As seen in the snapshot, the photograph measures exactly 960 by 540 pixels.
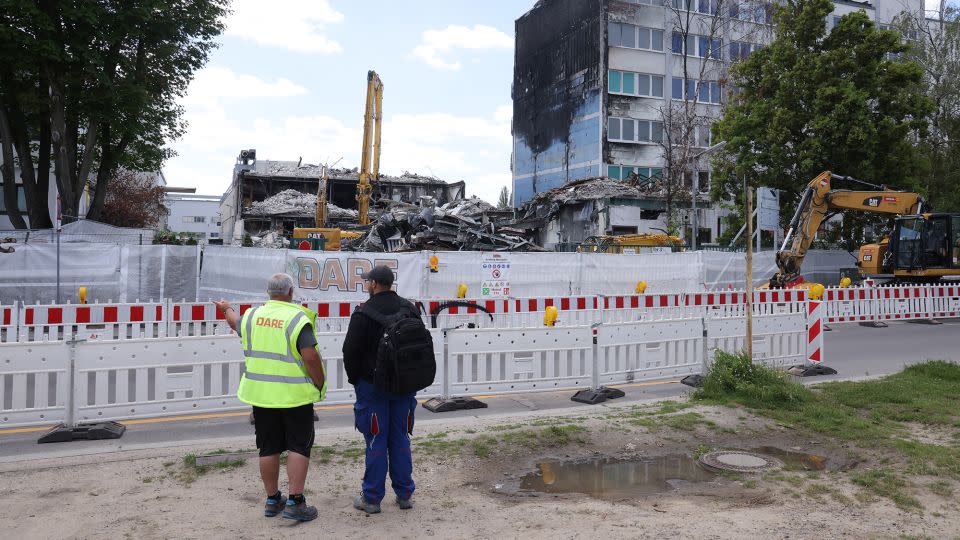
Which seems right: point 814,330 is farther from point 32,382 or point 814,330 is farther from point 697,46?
point 697,46

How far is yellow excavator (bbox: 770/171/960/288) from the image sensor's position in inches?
888

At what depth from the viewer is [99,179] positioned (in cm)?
2839

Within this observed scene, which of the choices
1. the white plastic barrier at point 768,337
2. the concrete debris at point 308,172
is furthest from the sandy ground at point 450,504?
the concrete debris at point 308,172

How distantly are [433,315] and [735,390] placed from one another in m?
5.47

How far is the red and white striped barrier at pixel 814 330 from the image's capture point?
11481 millimetres

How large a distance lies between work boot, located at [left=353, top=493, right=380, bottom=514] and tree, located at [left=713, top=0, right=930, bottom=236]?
28163mm

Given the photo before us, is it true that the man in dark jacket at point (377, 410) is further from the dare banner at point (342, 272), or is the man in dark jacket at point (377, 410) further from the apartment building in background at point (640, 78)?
the apartment building in background at point (640, 78)

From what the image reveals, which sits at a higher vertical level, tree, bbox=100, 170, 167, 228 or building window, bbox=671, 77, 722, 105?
building window, bbox=671, 77, 722, 105

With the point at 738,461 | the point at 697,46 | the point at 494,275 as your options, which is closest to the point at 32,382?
the point at 738,461

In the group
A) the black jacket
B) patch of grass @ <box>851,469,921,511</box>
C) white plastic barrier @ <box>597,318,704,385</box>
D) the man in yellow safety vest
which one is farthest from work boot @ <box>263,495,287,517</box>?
white plastic barrier @ <box>597,318,704,385</box>

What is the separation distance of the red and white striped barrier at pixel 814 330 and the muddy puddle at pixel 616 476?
5.70 metres

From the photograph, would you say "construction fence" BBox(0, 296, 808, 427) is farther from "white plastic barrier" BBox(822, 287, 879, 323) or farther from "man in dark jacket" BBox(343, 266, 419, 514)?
"white plastic barrier" BBox(822, 287, 879, 323)

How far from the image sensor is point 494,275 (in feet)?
62.6

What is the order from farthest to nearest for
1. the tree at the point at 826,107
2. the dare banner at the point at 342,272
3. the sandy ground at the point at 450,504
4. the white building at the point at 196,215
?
the white building at the point at 196,215 < the tree at the point at 826,107 < the dare banner at the point at 342,272 < the sandy ground at the point at 450,504
